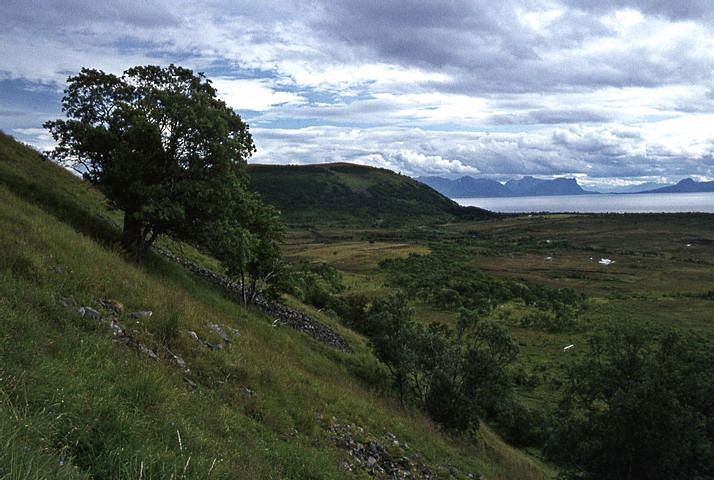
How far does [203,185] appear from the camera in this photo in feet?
67.3

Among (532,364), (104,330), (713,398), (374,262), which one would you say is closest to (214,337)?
(104,330)

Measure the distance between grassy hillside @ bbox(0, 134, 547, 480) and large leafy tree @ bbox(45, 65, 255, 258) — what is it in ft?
7.03

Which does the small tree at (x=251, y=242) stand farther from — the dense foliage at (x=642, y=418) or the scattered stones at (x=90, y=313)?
the dense foliage at (x=642, y=418)

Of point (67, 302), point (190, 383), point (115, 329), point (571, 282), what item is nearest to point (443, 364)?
point (190, 383)

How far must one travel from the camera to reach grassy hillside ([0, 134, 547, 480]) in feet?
19.2

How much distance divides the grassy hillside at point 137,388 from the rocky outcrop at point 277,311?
730 cm

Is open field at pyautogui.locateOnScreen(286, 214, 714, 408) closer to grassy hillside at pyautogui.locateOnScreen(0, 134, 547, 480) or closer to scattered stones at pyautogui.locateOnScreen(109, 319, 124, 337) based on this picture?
grassy hillside at pyautogui.locateOnScreen(0, 134, 547, 480)

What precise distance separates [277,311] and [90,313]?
21901 millimetres

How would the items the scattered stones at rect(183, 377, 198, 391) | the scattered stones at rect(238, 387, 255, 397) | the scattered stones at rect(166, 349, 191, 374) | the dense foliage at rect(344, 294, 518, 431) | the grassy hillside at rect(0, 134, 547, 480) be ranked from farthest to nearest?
1. the dense foliage at rect(344, 294, 518, 431)
2. the scattered stones at rect(238, 387, 255, 397)
3. the scattered stones at rect(166, 349, 191, 374)
4. the scattered stones at rect(183, 377, 198, 391)
5. the grassy hillside at rect(0, 134, 547, 480)

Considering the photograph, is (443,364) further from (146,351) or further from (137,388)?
(137,388)

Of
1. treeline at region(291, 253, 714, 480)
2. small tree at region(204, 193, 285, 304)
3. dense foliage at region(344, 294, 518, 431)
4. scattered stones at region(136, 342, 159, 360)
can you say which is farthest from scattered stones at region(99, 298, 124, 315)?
dense foliage at region(344, 294, 518, 431)

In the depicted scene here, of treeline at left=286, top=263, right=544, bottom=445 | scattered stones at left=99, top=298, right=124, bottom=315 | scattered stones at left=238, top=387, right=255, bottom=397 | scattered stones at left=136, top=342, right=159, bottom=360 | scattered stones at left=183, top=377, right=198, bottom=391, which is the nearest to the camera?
scattered stones at left=183, top=377, right=198, bottom=391

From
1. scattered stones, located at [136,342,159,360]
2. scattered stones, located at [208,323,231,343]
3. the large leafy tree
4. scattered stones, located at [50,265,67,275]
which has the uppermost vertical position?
the large leafy tree

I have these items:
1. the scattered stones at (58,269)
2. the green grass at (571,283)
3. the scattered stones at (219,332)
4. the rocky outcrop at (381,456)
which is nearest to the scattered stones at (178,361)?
the scattered stones at (219,332)
